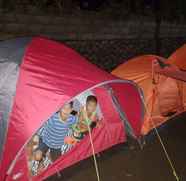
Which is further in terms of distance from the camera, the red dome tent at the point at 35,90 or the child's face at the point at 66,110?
the child's face at the point at 66,110

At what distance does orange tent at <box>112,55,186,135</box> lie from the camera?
583 centimetres

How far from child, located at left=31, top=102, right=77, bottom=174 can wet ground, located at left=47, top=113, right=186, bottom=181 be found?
0.35 meters

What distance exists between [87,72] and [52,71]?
41 centimetres

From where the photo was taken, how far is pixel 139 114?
18.6ft

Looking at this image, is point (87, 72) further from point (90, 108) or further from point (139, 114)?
point (139, 114)

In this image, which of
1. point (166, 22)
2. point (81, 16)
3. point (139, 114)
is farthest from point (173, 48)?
point (139, 114)

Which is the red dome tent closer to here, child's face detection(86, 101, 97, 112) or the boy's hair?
child's face detection(86, 101, 97, 112)

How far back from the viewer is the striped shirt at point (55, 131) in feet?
15.4

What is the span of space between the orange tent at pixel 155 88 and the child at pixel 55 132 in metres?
1.37

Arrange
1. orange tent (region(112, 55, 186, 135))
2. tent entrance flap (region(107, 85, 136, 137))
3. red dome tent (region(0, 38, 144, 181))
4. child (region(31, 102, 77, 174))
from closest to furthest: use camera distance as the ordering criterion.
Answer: red dome tent (region(0, 38, 144, 181)) → child (region(31, 102, 77, 174)) → tent entrance flap (region(107, 85, 136, 137)) → orange tent (region(112, 55, 186, 135))

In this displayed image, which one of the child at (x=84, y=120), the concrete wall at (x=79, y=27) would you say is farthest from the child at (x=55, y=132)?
the concrete wall at (x=79, y=27)

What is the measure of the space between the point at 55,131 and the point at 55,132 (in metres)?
0.01

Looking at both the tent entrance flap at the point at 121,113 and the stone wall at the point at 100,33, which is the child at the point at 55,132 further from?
the stone wall at the point at 100,33

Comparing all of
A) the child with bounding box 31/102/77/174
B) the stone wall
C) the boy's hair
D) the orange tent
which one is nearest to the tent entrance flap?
the orange tent
